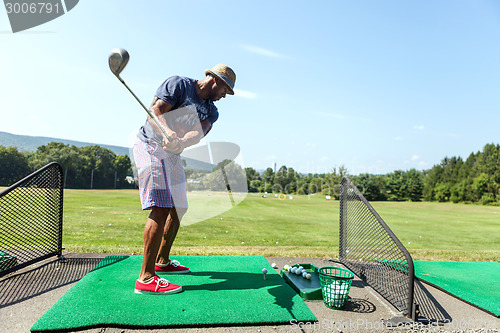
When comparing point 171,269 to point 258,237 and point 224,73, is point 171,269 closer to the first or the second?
point 224,73

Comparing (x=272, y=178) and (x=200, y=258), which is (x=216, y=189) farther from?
(x=272, y=178)

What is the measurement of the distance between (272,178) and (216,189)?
6300 cm

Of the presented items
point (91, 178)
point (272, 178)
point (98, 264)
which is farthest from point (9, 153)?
point (98, 264)

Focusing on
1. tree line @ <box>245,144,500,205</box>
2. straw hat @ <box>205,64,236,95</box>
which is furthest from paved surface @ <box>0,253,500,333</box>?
tree line @ <box>245,144,500,205</box>

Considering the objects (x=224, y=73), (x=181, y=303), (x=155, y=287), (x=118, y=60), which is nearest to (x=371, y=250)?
(x=181, y=303)

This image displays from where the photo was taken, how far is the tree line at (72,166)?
75375 millimetres

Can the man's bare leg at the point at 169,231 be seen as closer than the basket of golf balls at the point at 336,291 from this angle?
No

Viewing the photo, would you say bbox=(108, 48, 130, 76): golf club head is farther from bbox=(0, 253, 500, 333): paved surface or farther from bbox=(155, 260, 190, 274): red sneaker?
bbox=(155, 260, 190, 274): red sneaker

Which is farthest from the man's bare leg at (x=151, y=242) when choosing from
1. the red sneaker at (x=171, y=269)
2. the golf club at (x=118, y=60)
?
the golf club at (x=118, y=60)

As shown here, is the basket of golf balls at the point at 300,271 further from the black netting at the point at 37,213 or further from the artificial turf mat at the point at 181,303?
the black netting at the point at 37,213

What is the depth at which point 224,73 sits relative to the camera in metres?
3.72

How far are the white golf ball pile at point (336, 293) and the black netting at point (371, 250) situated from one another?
1.94 ft

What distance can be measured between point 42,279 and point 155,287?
1.63m

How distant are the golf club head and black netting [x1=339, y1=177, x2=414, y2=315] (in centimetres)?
313
